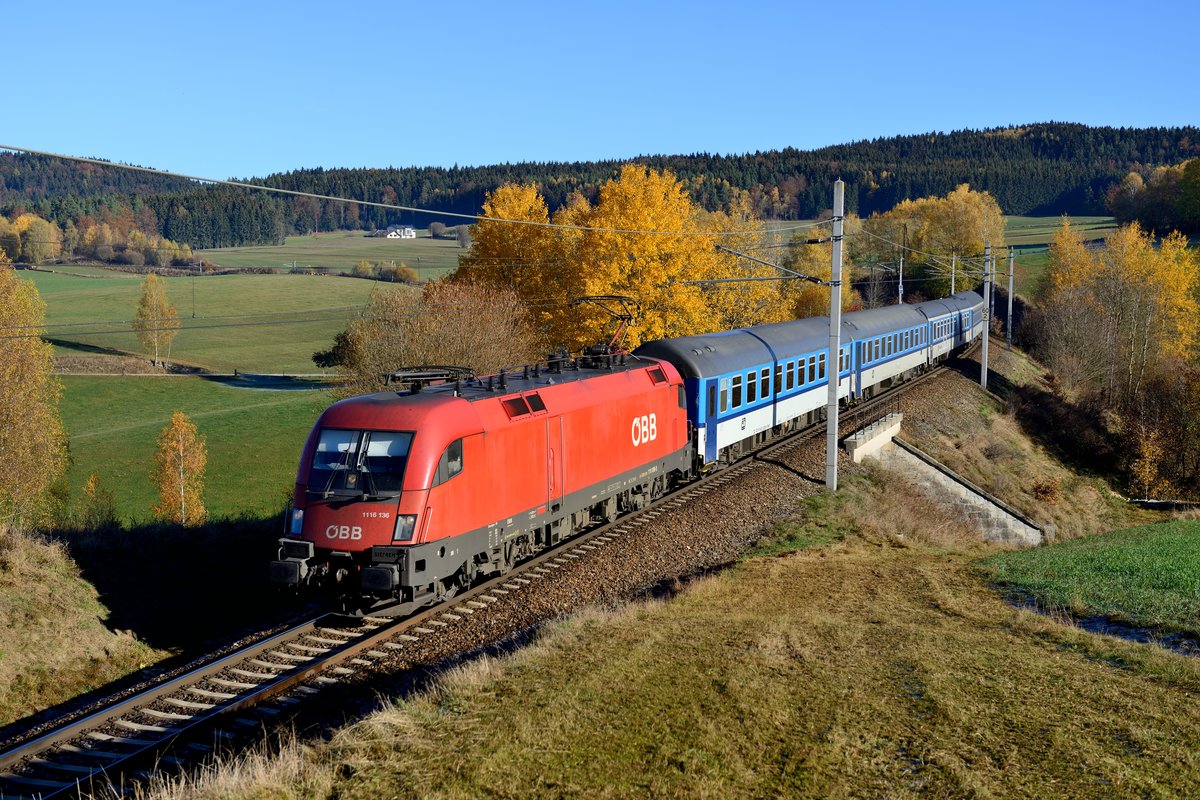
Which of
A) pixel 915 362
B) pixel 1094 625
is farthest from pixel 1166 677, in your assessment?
pixel 915 362

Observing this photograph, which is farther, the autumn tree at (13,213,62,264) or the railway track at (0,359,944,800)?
the autumn tree at (13,213,62,264)

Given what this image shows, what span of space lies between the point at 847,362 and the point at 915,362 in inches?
587

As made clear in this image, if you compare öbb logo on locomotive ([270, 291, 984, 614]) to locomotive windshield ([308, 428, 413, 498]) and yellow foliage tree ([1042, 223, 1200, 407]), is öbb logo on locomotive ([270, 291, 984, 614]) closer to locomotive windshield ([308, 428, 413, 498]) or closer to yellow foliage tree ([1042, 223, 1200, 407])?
locomotive windshield ([308, 428, 413, 498])

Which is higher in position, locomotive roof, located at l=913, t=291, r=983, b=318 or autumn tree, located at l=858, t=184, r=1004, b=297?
autumn tree, located at l=858, t=184, r=1004, b=297

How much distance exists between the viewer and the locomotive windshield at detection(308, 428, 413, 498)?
1509 centimetres

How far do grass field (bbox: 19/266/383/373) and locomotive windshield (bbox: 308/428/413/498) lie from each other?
71.8 metres

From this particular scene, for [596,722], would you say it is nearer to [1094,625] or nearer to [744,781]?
[744,781]

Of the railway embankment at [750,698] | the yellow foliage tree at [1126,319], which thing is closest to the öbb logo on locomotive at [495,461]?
the railway embankment at [750,698]

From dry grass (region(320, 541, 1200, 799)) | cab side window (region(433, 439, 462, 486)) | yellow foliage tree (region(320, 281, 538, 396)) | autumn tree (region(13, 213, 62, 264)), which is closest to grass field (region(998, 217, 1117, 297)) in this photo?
yellow foliage tree (region(320, 281, 538, 396))

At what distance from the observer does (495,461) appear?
1680 centimetres

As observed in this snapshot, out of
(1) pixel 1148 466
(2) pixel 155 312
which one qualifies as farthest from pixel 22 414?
(2) pixel 155 312

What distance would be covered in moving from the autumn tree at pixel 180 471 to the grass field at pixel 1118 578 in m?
37.8

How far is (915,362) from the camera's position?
167 feet

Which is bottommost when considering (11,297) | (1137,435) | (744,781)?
(1137,435)
